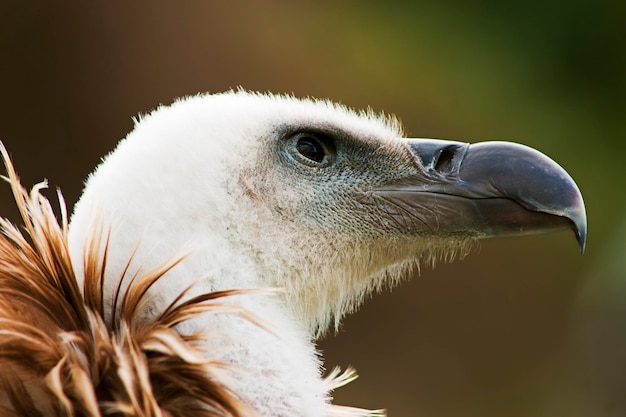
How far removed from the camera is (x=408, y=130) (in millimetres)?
6879

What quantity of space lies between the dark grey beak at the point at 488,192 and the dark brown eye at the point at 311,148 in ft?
0.58

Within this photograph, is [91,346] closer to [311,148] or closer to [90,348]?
[90,348]

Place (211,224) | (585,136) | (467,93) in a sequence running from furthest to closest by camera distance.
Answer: (585,136) → (467,93) → (211,224)

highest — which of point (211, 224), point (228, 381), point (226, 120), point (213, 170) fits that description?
point (226, 120)

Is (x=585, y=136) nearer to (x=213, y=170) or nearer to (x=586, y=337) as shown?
(x=586, y=337)

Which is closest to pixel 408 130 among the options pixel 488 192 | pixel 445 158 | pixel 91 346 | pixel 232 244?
pixel 445 158

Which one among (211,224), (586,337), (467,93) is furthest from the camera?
(467,93)

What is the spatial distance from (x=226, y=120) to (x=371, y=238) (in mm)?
495

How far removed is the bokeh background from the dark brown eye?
382cm

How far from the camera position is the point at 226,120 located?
237 cm

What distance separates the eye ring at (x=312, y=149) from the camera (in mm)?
2477

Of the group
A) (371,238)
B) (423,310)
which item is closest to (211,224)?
(371,238)

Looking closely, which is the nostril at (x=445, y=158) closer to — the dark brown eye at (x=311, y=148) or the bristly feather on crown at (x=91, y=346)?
the dark brown eye at (x=311, y=148)

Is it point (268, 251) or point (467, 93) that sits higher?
point (467, 93)
